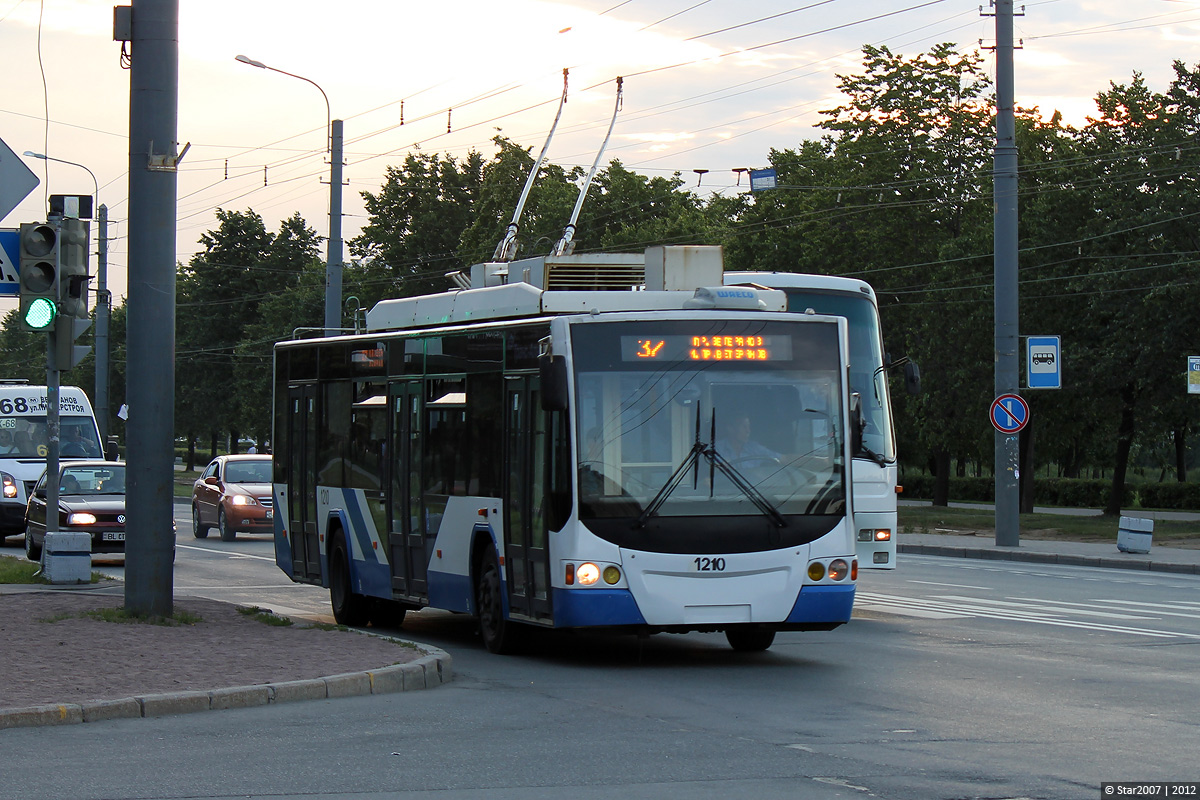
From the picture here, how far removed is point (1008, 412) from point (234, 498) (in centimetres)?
1522

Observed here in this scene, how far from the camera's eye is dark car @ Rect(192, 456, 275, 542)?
3269 centimetres

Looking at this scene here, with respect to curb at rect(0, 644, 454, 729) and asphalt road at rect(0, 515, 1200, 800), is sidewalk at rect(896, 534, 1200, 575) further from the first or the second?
curb at rect(0, 644, 454, 729)

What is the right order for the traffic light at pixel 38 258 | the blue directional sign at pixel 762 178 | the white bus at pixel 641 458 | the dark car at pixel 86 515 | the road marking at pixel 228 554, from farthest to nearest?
the blue directional sign at pixel 762 178 → the road marking at pixel 228 554 → the dark car at pixel 86 515 → the traffic light at pixel 38 258 → the white bus at pixel 641 458

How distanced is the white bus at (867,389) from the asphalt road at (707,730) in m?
1.70

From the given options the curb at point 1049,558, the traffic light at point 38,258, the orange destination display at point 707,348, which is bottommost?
the curb at point 1049,558

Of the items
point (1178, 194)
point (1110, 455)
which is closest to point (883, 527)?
point (1178, 194)

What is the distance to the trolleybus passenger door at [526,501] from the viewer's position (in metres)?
12.2

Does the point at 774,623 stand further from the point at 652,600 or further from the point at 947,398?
the point at 947,398

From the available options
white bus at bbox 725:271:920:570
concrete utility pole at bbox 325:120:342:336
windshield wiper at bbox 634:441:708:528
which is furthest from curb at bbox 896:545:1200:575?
windshield wiper at bbox 634:441:708:528

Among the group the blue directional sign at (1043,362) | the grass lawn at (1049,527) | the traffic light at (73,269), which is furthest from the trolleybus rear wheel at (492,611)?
the grass lawn at (1049,527)

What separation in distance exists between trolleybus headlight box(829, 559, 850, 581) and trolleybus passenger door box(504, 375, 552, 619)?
7.03ft

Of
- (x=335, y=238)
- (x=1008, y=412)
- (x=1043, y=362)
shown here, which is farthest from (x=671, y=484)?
(x=335, y=238)

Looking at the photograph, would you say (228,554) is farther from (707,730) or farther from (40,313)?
(707,730)

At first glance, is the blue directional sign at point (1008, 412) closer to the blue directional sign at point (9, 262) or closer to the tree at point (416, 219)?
the blue directional sign at point (9, 262)
